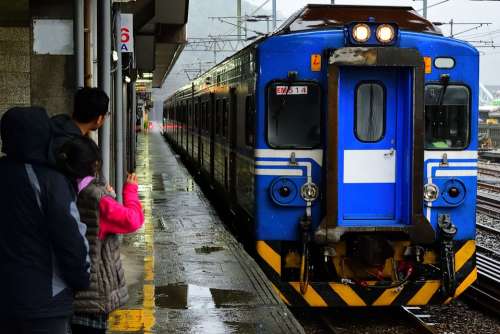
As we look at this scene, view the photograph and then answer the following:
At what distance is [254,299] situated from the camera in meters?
6.94

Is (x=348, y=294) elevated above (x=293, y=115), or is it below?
below

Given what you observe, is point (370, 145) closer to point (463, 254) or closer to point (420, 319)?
point (463, 254)

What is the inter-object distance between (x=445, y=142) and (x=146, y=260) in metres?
3.55

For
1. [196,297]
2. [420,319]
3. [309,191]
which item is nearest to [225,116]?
[309,191]

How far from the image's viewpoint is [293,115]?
26.1ft

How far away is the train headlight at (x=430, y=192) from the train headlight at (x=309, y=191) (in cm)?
109

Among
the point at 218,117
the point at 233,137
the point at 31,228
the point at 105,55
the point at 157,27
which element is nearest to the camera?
the point at 31,228

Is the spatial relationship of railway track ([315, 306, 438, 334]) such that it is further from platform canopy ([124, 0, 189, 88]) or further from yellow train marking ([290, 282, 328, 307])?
platform canopy ([124, 0, 189, 88])

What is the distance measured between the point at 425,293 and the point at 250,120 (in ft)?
8.53

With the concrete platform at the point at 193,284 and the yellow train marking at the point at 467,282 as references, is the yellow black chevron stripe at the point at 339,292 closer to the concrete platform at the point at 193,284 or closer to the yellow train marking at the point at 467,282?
the yellow train marking at the point at 467,282

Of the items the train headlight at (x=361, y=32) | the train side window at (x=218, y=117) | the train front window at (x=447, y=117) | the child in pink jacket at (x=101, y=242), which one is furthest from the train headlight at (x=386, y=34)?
the train side window at (x=218, y=117)

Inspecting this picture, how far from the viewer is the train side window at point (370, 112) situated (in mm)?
7800

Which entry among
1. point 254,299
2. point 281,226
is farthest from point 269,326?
point 281,226

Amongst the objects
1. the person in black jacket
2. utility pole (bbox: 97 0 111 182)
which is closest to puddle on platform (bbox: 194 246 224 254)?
utility pole (bbox: 97 0 111 182)
